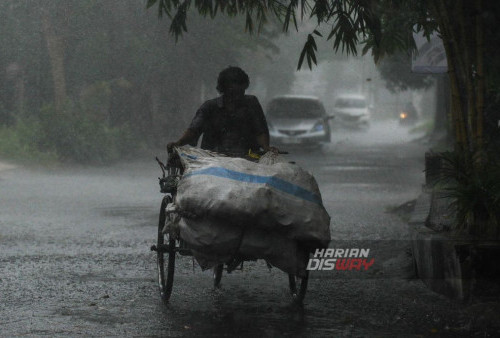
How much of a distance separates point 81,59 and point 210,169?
24833 mm

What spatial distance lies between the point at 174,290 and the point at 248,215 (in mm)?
1889

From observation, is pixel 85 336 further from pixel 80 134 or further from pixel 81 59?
pixel 81 59

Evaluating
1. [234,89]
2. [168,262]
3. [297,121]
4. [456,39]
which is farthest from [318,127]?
[168,262]

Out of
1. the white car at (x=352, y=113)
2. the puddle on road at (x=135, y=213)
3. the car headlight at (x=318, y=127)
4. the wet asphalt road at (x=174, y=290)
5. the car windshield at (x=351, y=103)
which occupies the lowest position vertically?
the white car at (x=352, y=113)

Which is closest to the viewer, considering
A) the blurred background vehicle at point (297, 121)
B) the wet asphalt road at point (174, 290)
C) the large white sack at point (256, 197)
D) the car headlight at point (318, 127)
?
the large white sack at point (256, 197)

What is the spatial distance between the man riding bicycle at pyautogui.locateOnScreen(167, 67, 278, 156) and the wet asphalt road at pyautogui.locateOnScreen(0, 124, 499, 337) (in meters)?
1.12

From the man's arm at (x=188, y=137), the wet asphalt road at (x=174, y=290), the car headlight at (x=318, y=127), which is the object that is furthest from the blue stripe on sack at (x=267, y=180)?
the car headlight at (x=318, y=127)

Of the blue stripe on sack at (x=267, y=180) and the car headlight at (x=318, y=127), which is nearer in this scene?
the blue stripe on sack at (x=267, y=180)

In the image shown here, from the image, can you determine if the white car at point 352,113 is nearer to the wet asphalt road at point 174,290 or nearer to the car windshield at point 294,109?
the car windshield at point 294,109

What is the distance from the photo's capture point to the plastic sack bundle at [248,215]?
637 cm

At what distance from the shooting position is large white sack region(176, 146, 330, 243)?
635 centimetres

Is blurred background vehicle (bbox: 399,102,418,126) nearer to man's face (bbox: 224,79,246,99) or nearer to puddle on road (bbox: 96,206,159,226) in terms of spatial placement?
puddle on road (bbox: 96,206,159,226)

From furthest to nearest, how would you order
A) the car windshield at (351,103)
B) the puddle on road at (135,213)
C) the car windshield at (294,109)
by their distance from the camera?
the car windshield at (351,103) → the car windshield at (294,109) → the puddle on road at (135,213)

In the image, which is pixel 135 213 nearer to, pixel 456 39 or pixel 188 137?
pixel 188 137
